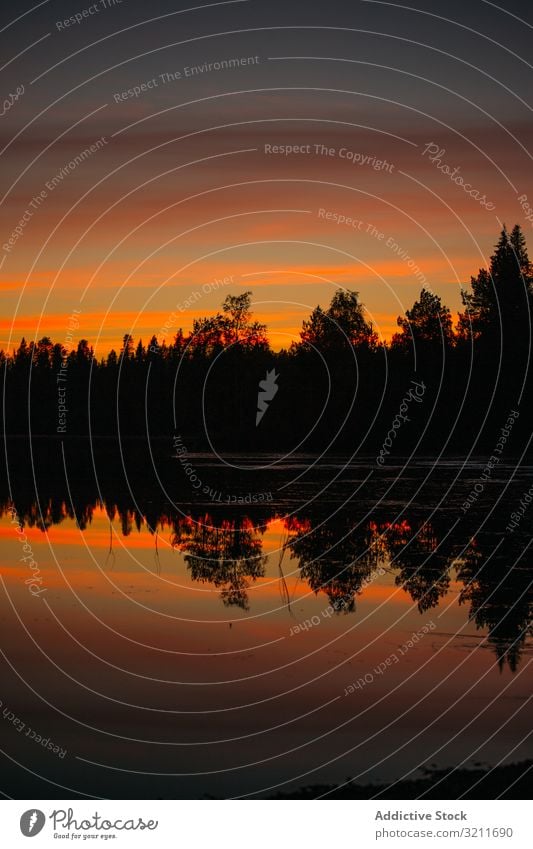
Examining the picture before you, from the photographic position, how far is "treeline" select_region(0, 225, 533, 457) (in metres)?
76.7

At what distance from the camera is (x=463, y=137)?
38688 mm

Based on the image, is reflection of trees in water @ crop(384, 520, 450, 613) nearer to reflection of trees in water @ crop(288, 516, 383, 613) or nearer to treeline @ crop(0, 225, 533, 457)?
reflection of trees in water @ crop(288, 516, 383, 613)

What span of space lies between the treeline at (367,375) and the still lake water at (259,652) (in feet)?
114

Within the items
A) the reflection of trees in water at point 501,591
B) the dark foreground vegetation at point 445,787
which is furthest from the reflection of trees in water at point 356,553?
the dark foreground vegetation at point 445,787

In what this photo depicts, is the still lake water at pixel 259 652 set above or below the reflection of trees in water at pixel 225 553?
below

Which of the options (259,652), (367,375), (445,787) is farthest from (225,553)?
(367,375)

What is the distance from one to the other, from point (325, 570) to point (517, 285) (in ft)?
204

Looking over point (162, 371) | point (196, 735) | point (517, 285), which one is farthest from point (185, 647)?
point (162, 371)

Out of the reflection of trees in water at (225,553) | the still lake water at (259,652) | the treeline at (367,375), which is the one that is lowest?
the still lake water at (259,652)

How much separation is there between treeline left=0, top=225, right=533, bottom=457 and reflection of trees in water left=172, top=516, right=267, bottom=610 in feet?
104

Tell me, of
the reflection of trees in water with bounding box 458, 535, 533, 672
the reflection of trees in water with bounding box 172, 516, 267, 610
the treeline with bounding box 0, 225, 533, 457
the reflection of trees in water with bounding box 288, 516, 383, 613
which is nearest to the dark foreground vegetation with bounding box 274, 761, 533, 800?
the reflection of trees in water with bounding box 458, 535, 533, 672

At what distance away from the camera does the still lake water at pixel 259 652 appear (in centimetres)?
1313

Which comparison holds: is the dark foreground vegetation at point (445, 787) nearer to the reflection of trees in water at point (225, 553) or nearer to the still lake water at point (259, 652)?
the still lake water at point (259, 652)
